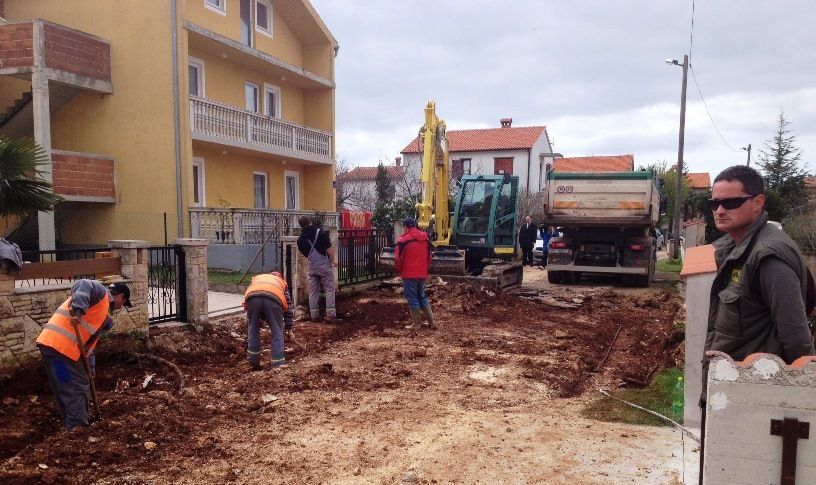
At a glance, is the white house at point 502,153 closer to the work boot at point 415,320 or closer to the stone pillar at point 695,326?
the work boot at point 415,320

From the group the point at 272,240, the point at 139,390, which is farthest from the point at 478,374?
the point at 272,240

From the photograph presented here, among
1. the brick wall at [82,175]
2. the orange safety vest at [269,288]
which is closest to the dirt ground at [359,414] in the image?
the orange safety vest at [269,288]

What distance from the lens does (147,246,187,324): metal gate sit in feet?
28.2

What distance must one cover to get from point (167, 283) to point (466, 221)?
7.58 metres

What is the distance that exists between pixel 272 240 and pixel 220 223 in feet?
4.66

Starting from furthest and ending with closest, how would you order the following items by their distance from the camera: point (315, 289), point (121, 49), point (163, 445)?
point (121, 49) < point (315, 289) < point (163, 445)

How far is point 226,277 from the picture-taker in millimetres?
13836

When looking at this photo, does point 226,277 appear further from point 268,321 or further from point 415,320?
point 268,321

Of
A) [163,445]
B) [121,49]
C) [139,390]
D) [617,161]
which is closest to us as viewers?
[163,445]

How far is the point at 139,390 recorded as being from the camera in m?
6.42

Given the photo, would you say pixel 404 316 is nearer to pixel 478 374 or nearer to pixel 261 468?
pixel 478 374

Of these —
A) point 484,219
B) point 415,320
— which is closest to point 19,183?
point 415,320

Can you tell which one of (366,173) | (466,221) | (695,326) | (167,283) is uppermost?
(366,173)

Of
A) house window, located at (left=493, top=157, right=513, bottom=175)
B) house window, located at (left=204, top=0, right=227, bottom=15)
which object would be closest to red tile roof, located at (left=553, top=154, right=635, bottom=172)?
house window, located at (left=493, top=157, right=513, bottom=175)
